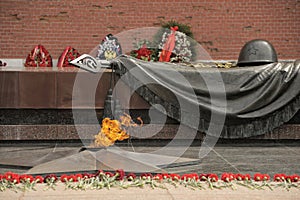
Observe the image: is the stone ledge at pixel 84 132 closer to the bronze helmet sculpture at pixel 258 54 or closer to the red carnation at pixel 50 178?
the bronze helmet sculpture at pixel 258 54

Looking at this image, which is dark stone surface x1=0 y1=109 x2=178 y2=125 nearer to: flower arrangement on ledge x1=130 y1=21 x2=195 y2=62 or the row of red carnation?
flower arrangement on ledge x1=130 y1=21 x2=195 y2=62

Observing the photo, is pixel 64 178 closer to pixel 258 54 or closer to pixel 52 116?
pixel 52 116

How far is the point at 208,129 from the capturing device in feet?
11.3

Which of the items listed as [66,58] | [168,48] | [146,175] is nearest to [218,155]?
[146,175]

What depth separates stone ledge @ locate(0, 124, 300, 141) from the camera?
11.2 ft

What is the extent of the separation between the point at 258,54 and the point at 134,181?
80.2 inches

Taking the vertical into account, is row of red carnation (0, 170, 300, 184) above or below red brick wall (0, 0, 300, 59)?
below

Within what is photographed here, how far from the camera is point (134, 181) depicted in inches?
80.2

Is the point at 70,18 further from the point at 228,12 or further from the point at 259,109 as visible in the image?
the point at 259,109

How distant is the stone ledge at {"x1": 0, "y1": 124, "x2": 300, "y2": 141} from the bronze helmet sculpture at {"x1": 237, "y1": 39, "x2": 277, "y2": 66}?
55 centimetres

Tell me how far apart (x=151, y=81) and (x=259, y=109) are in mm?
808

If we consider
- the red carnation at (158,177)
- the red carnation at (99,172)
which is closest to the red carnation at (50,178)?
the red carnation at (99,172)

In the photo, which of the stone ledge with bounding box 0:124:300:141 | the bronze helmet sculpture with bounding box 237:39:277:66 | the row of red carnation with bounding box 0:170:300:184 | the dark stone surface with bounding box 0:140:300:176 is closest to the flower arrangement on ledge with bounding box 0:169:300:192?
the row of red carnation with bounding box 0:170:300:184

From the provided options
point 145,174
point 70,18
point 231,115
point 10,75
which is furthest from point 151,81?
point 70,18
